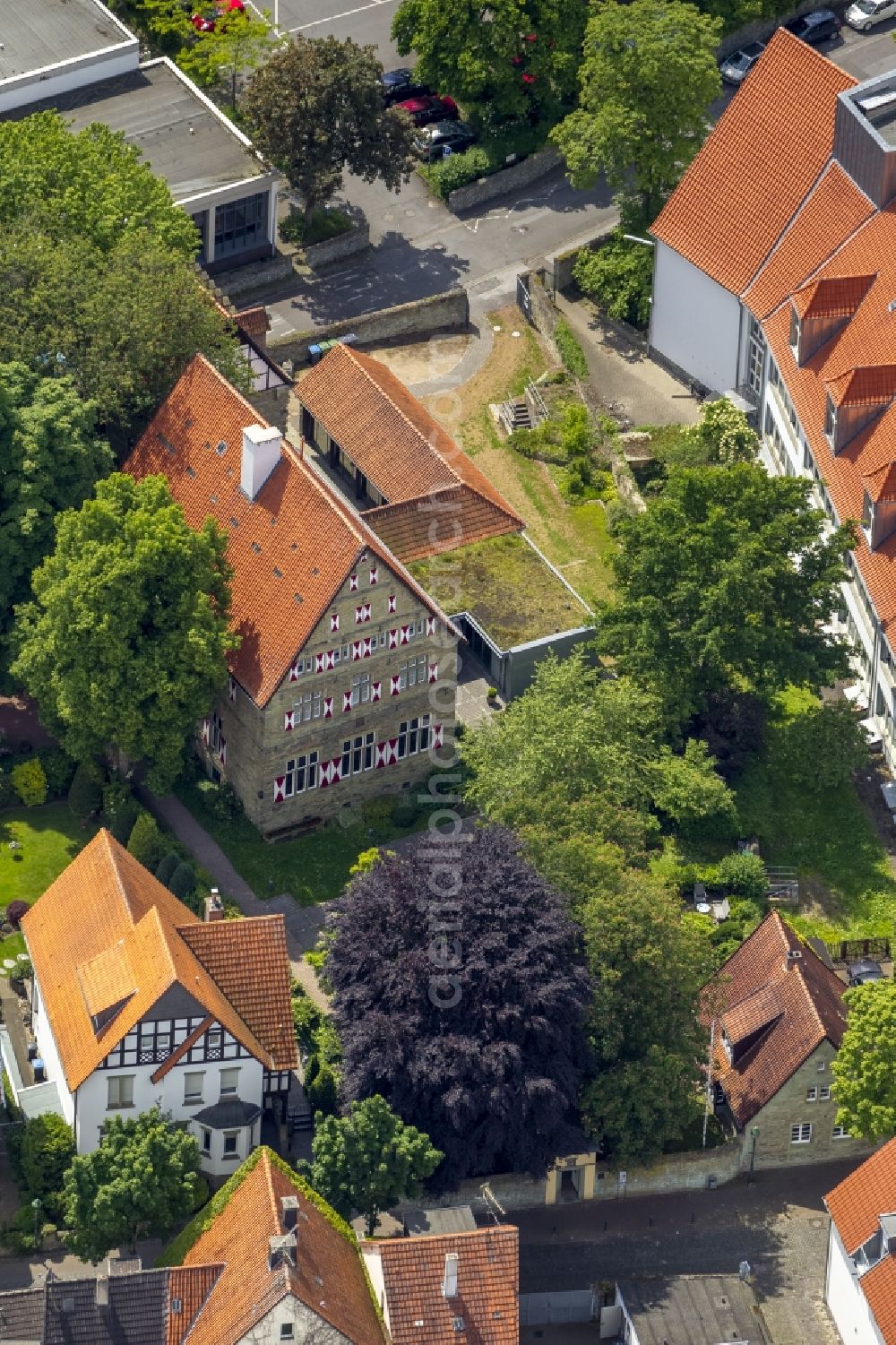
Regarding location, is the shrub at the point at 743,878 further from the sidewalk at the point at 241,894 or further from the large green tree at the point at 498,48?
the large green tree at the point at 498,48

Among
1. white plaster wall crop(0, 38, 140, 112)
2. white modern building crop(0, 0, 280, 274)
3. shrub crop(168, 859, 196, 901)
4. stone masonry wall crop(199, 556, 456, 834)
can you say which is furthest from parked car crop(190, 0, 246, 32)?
shrub crop(168, 859, 196, 901)

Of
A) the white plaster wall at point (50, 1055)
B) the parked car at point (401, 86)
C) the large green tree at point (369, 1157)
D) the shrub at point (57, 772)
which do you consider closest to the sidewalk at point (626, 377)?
the parked car at point (401, 86)

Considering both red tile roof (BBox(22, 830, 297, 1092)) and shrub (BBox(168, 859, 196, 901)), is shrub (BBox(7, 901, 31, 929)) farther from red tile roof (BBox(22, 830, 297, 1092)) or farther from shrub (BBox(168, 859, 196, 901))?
shrub (BBox(168, 859, 196, 901))

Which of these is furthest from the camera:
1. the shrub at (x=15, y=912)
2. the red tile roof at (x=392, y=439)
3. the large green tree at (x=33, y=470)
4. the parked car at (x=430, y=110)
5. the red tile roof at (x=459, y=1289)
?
the parked car at (x=430, y=110)

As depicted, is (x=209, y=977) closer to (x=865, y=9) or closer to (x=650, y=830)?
(x=650, y=830)

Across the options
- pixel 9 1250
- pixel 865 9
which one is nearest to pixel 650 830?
pixel 9 1250

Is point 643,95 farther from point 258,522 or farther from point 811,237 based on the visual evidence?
point 258,522
